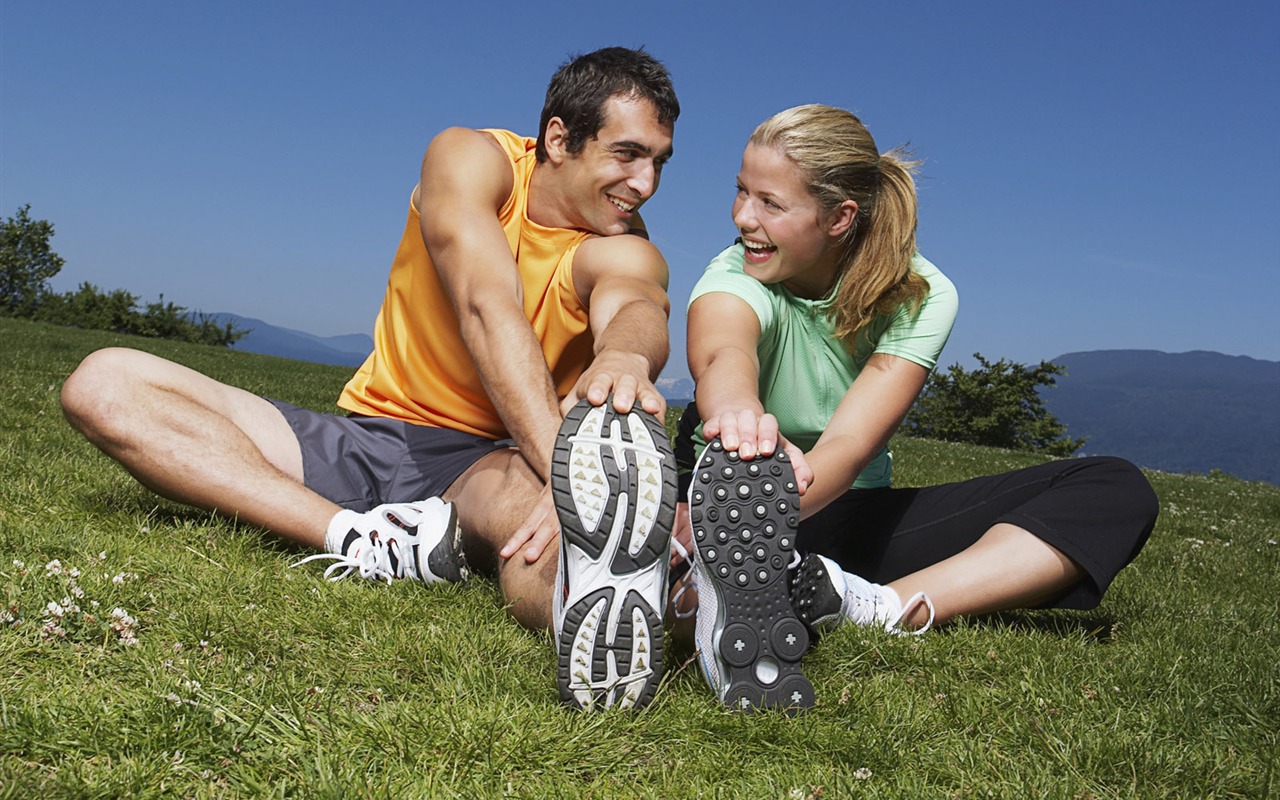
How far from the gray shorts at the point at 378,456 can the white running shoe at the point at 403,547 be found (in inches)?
17.5

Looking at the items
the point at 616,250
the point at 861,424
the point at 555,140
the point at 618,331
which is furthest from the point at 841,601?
the point at 555,140

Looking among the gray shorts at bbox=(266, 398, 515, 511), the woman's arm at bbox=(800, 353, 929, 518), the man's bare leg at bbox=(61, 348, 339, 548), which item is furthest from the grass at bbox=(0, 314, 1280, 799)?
the woman's arm at bbox=(800, 353, 929, 518)

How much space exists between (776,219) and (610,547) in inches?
72.8

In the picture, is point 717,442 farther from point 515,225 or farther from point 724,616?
point 515,225

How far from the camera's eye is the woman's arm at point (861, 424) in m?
3.46

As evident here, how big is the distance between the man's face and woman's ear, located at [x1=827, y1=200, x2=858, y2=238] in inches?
39.8

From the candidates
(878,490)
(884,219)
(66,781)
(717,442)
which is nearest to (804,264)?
(884,219)

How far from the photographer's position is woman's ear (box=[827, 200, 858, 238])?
4.00 meters

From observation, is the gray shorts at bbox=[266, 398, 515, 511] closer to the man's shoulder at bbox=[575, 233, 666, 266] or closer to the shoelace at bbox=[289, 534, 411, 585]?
the shoelace at bbox=[289, 534, 411, 585]

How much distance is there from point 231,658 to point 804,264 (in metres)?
2.65

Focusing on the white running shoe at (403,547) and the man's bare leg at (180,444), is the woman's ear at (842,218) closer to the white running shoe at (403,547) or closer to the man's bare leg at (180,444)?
the white running shoe at (403,547)

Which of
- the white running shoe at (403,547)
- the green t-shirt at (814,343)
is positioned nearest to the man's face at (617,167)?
the green t-shirt at (814,343)

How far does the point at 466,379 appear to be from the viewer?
4.68 meters

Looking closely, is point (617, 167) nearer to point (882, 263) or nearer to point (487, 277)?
point (487, 277)
